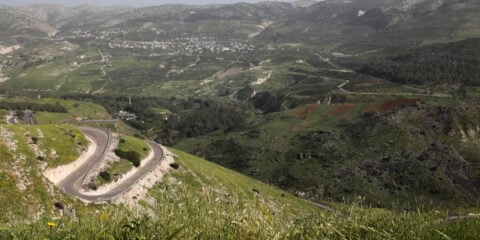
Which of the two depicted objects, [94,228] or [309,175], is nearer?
[94,228]

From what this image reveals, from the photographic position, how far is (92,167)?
211 ft

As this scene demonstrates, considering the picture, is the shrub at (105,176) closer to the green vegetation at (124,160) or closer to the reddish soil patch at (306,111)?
the green vegetation at (124,160)

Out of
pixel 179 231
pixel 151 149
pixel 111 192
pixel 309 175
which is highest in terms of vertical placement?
pixel 179 231

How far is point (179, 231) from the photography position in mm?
8711

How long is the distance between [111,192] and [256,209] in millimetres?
53943

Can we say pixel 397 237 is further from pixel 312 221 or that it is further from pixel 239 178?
pixel 239 178

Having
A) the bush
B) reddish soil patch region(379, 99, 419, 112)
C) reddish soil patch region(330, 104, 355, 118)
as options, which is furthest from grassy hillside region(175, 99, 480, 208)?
the bush

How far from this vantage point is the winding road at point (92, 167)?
2175 inches

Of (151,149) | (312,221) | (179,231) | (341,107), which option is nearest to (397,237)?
(312,221)

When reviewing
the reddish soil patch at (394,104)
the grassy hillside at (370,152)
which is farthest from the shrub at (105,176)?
the reddish soil patch at (394,104)

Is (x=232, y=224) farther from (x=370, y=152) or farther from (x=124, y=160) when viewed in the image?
(x=370, y=152)

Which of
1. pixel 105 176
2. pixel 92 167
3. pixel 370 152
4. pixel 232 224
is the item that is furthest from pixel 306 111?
pixel 232 224

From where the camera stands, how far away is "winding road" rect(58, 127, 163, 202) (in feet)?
181

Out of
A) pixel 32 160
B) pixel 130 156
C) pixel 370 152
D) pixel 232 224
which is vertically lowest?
pixel 370 152
